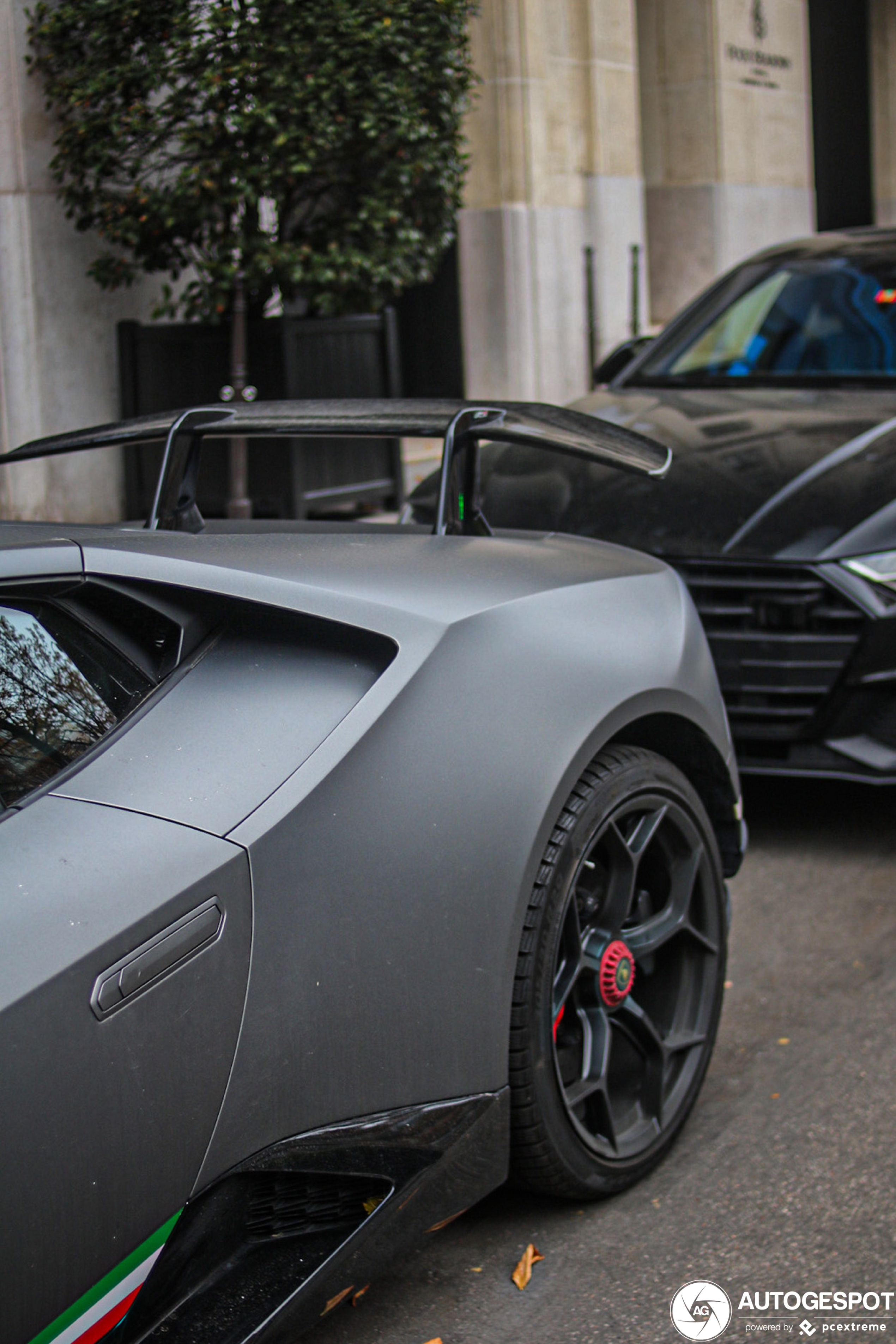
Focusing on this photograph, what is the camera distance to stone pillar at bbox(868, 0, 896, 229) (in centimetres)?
2283

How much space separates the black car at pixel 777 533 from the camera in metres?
4.26

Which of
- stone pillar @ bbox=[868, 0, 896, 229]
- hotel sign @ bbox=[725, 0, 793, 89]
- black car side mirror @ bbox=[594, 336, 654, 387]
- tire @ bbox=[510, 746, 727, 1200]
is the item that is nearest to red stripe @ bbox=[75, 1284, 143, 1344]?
tire @ bbox=[510, 746, 727, 1200]

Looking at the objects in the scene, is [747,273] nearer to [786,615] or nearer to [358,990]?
[786,615]

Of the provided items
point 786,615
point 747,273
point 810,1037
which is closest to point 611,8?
point 747,273

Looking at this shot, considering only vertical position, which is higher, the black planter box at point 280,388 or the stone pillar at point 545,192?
the stone pillar at point 545,192

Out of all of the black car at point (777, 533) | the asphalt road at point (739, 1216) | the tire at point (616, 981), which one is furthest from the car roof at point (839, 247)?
the tire at point (616, 981)

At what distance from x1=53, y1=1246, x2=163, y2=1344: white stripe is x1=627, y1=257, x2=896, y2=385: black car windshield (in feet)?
15.4

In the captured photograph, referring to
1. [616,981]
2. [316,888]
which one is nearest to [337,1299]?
[316,888]

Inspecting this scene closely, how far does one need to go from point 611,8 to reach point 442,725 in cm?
1303

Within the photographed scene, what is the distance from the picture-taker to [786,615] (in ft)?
14.1

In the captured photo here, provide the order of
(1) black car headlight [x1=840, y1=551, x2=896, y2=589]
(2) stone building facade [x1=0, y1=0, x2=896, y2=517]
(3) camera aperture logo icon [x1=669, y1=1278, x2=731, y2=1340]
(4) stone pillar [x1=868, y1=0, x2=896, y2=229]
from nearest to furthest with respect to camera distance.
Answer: (3) camera aperture logo icon [x1=669, y1=1278, x2=731, y2=1340]
(1) black car headlight [x1=840, y1=551, x2=896, y2=589]
(2) stone building facade [x1=0, y1=0, x2=896, y2=517]
(4) stone pillar [x1=868, y1=0, x2=896, y2=229]

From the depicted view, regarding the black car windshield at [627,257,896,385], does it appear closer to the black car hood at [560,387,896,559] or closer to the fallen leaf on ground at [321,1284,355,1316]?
the black car hood at [560,387,896,559]

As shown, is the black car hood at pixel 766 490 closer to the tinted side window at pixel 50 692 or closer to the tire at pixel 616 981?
the tire at pixel 616 981

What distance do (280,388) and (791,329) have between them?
3326mm
